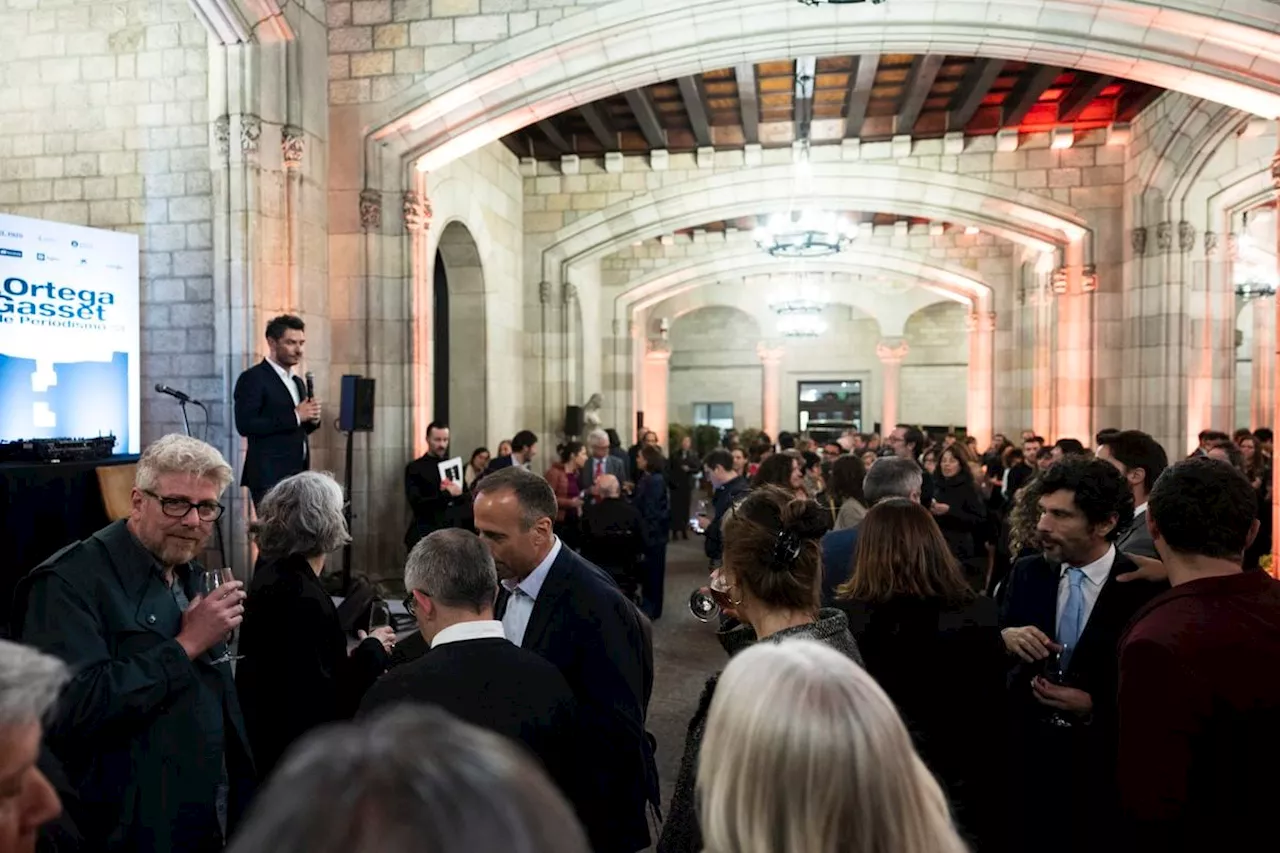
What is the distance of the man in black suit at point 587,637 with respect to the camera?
6.97 feet

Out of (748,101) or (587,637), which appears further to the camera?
(748,101)

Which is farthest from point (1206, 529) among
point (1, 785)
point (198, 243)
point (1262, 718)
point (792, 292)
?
point (792, 292)

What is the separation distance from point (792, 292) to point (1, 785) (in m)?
20.2

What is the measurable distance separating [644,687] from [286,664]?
2.99 feet

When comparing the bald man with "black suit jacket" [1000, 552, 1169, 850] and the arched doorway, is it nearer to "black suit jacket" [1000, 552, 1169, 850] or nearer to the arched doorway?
"black suit jacket" [1000, 552, 1169, 850]

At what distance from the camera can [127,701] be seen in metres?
1.75

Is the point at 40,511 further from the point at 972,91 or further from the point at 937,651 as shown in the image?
the point at 972,91

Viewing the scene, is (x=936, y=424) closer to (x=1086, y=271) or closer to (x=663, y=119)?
(x=1086, y=271)

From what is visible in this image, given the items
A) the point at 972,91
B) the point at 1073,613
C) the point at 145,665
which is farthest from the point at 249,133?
the point at 972,91

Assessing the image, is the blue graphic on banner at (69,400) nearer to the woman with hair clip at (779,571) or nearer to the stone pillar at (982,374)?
the woman with hair clip at (779,571)

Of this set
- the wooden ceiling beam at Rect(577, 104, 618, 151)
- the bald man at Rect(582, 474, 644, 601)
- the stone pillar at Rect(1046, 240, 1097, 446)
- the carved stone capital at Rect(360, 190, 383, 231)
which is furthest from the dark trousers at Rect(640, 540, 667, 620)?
the stone pillar at Rect(1046, 240, 1097, 446)

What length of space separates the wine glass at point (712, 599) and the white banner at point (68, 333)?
517 centimetres

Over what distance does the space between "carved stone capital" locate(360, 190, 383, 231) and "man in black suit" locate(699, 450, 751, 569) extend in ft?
11.7

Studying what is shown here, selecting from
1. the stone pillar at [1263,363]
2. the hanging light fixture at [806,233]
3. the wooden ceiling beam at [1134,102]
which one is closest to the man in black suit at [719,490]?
the hanging light fixture at [806,233]
